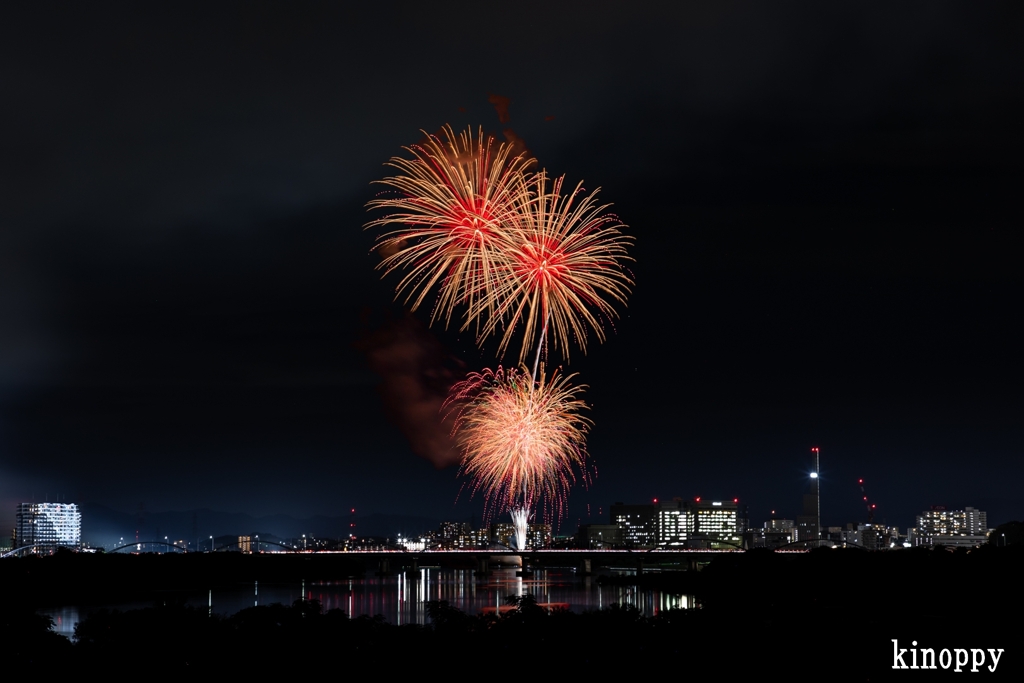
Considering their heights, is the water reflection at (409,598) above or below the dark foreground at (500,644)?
below

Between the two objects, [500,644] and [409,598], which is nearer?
[500,644]

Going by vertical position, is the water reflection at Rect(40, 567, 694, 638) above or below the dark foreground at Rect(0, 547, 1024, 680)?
below

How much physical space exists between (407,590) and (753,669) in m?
116

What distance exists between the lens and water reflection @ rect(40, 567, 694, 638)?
110m

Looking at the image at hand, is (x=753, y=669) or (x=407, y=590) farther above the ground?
(x=753, y=669)

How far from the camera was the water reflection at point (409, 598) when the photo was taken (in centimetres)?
11025

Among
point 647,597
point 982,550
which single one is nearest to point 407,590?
point 647,597

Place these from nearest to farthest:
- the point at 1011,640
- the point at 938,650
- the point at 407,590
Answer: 1. the point at 938,650
2. the point at 1011,640
3. the point at 407,590

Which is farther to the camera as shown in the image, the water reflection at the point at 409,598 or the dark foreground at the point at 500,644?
the water reflection at the point at 409,598

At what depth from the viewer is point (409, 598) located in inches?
5305

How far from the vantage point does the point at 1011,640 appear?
61719mm

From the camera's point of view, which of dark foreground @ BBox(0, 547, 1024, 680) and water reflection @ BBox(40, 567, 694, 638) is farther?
water reflection @ BBox(40, 567, 694, 638)

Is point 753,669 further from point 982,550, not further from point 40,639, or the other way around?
point 982,550

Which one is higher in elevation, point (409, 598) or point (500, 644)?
point (500, 644)
